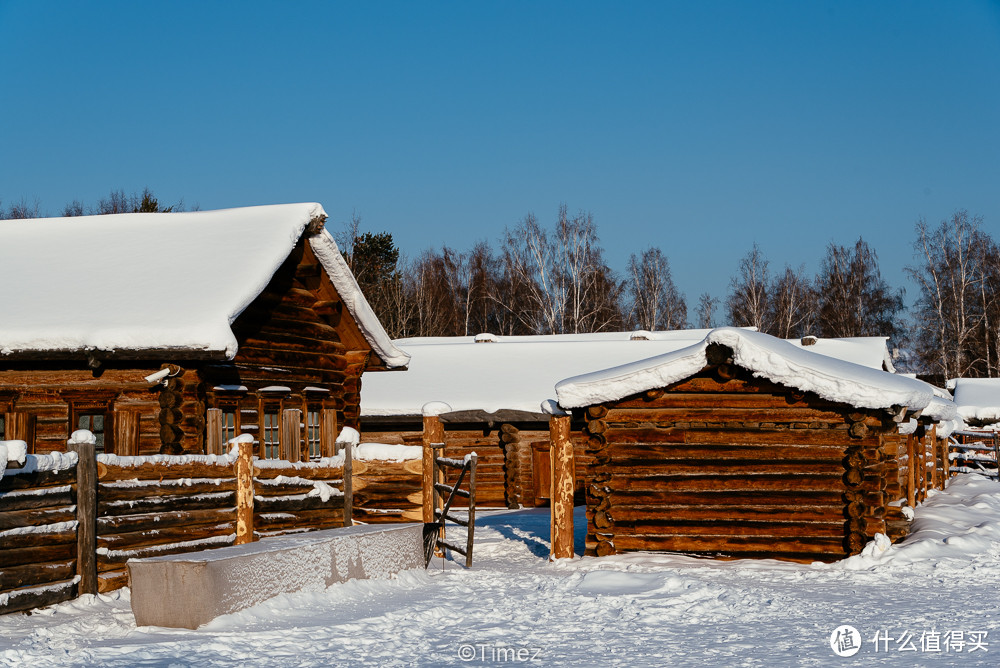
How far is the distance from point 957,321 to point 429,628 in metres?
48.3

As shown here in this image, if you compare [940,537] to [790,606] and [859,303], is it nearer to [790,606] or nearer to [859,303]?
[790,606]

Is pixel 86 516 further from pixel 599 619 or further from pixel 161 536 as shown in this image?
pixel 599 619

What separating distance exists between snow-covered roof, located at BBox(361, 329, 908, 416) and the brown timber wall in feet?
39.9

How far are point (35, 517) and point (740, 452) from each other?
8.55 m

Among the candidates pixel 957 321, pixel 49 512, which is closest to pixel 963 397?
pixel 957 321

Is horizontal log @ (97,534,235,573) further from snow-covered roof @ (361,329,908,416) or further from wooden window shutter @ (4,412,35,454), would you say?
snow-covered roof @ (361,329,908,416)

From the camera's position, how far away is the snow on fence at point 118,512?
9.52 meters

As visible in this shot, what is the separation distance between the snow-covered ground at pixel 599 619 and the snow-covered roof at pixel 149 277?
4.44m

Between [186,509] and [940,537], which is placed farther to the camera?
[940,537]

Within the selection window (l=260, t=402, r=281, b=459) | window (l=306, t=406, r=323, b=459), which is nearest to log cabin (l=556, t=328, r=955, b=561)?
window (l=260, t=402, r=281, b=459)

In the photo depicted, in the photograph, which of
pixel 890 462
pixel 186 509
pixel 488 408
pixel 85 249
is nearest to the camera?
pixel 186 509

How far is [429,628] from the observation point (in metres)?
9.21

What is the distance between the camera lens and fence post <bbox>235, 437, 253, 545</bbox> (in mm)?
12516
